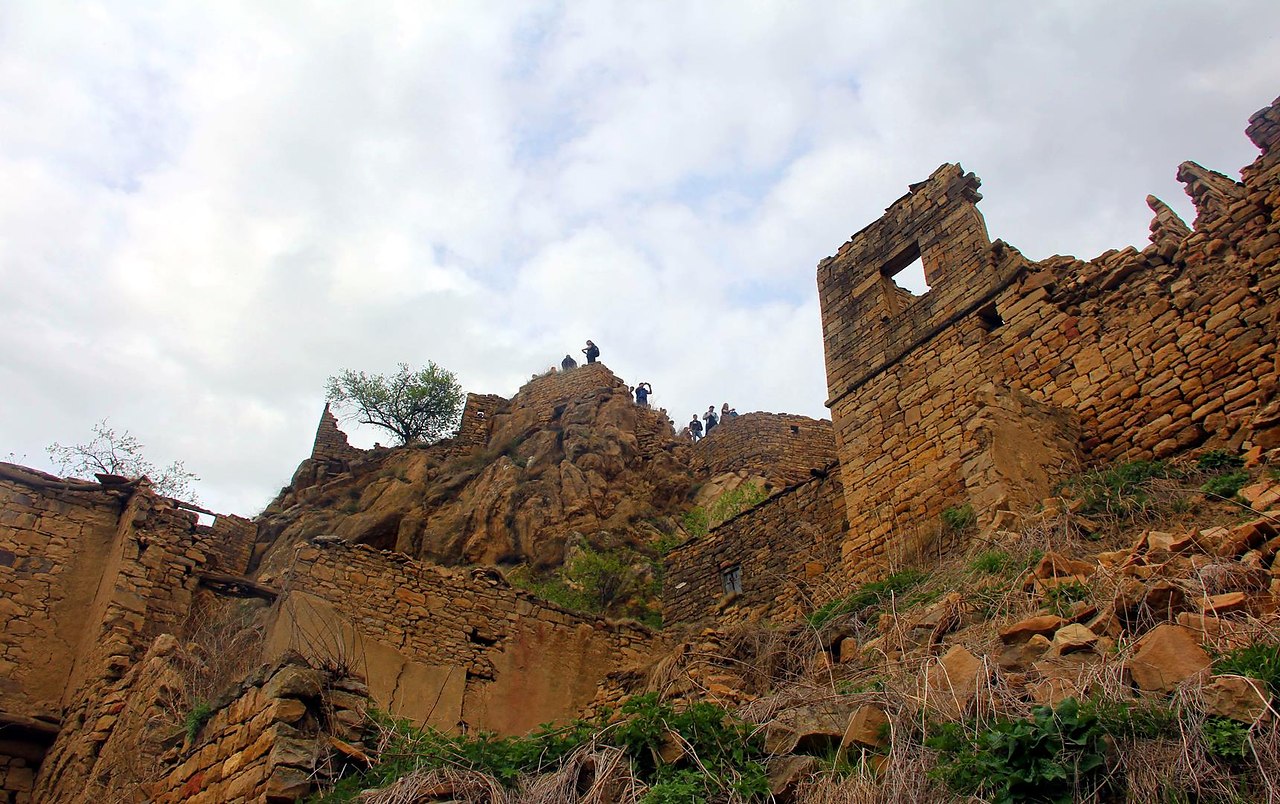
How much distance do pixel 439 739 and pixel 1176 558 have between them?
14.6 ft

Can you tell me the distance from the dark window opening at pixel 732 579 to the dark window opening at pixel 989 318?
17.3ft

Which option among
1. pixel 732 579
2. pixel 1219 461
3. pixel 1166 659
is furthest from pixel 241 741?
pixel 732 579

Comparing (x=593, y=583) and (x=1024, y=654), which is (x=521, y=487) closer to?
(x=593, y=583)

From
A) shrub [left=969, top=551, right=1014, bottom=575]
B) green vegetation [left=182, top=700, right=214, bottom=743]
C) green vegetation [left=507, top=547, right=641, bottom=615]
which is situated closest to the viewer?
green vegetation [left=182, top=700, right=214, bottom=743]

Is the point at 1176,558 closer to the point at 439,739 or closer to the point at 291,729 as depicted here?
the point at 439,739

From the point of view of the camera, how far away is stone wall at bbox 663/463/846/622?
1324cm

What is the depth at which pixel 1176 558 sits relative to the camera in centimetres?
518

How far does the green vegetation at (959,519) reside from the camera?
944 centimetres

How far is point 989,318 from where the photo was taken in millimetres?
A: 11984

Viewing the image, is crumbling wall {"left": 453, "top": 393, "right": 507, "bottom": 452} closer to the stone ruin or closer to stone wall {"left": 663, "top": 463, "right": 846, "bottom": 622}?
stone wall {"left": 663, "top": 463, "right": 846, "bottom": 622}

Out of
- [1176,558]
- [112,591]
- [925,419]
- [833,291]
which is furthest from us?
[833,291]

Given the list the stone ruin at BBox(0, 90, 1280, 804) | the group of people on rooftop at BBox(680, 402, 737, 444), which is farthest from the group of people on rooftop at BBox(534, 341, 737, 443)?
the stone ruin at BBox(0, 90, 1280, 804)

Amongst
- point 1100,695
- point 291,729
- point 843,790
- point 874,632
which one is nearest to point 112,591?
point 291,729

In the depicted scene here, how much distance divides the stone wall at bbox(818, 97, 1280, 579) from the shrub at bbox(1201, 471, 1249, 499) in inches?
45.9
